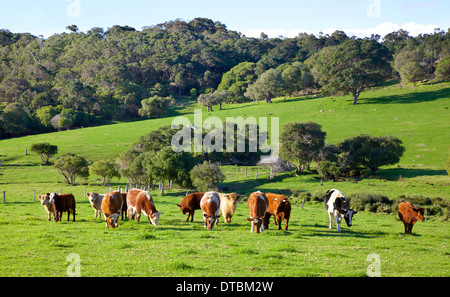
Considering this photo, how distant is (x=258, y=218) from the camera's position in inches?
643

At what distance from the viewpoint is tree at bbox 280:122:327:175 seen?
182 ft

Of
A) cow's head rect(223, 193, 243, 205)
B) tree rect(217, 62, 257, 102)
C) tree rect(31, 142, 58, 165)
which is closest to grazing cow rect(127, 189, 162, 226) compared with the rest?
cow's head rect(223, 193, 243, 205)

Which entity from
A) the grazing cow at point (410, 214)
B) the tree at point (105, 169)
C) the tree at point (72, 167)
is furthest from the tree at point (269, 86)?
the grazing cow at point (410, 214)

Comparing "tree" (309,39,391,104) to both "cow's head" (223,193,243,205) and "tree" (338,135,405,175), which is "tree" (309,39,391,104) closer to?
"tree" (338,135,405,175)

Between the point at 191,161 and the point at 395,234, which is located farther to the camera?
the point at 191,161

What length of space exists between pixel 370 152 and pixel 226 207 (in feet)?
134

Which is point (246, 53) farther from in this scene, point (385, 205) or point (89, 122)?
point (385, 205)

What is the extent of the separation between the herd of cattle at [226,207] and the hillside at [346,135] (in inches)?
819

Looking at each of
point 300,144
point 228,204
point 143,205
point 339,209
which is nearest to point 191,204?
point 228,204

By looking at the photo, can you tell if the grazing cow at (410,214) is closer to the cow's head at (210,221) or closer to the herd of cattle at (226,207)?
the herd of cattle at (226,207)

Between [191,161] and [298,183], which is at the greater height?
[191,161]
